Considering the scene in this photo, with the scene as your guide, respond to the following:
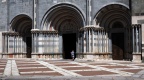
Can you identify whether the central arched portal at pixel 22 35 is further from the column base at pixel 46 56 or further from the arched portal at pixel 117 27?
the arched portal at pixel 117 27

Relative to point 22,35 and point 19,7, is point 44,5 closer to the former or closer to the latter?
point 19,7

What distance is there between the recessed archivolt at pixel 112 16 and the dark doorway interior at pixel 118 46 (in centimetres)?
120

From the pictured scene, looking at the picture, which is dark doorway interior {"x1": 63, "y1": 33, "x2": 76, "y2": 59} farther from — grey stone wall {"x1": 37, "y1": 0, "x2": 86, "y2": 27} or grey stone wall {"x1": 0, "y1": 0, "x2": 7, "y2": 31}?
grey stone wall {"x1": 0, "y1": 0, "x2": 7, "y2": 31}

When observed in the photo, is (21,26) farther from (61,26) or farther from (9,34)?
(61,26)

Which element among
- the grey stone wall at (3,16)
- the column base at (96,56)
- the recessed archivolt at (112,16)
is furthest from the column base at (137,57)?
the grey stone wall at (3,16)

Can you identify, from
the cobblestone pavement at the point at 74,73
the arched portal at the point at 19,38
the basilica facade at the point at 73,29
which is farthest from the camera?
the arched portal at the point at 19,38

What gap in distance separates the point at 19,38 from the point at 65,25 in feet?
19.9

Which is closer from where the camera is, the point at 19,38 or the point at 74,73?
the point at 74,73

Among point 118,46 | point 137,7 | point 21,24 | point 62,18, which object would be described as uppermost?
point 137,7

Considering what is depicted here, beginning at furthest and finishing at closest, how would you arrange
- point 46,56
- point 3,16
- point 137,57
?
point 3,16 < point 46,56 < point 137,57

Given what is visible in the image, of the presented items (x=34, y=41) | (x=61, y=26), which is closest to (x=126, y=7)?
(x=61, y=26)

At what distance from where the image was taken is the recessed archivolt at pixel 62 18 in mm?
26395

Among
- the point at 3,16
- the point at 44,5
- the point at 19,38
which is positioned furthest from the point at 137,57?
the point at 3,16

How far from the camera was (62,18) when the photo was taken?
27969 millimetres
